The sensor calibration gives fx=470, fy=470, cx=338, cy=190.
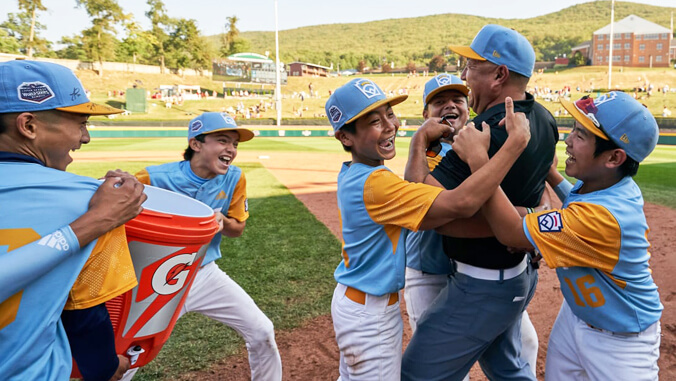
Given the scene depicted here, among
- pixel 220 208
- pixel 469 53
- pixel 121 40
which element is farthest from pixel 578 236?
pixel 121 40

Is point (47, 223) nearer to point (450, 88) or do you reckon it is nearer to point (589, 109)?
point (589, 109)

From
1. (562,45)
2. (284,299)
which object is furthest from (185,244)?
(562,45)

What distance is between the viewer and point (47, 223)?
1600 millimetres

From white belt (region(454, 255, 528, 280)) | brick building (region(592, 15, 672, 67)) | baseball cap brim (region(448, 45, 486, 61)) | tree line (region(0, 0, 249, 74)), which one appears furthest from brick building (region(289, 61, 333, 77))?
white belt (region(454, 255, 528, 280))

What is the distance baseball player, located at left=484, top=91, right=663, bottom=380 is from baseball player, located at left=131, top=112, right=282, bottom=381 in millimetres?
→ 2087

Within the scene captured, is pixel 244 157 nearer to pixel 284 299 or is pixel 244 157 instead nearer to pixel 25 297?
pixel 284 299

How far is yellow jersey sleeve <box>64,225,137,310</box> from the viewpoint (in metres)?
A: 1.71

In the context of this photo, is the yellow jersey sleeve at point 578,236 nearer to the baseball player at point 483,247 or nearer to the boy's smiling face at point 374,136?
the baseball player at point 483,247

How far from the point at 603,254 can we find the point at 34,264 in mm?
2374

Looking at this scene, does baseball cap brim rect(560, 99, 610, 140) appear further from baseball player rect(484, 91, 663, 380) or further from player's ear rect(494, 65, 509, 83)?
player's ear rect(494, 65, 509, 83)

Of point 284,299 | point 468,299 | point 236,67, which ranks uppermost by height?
point 236,67

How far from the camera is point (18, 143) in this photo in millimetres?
1789

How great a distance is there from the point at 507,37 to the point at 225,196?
8.17ft

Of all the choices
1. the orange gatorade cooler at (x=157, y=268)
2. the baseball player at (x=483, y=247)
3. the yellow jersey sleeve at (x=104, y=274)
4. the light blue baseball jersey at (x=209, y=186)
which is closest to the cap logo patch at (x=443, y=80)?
the baseball player at (x=483, y=247)
